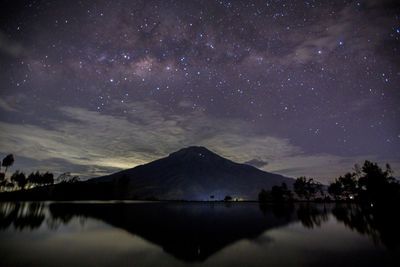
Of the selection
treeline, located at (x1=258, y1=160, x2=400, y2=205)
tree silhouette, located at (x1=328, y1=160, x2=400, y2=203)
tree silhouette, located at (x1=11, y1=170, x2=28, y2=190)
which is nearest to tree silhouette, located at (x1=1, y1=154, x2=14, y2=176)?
tree silhouette, located at (x1=11, y1=170, x2=28, y2=190)

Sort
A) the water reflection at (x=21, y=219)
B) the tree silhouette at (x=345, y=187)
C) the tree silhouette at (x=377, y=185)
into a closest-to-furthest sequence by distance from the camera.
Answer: the water reflection at (x=21, y=219)
the tree silhouette at (x=377, y=185)
the tree silhouette at (x=345, y=187)

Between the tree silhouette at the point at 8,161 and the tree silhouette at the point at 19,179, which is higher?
the tree silhouette at the point at 8,161

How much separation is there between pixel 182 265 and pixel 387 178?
273 ft

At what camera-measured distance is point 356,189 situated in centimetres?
9519

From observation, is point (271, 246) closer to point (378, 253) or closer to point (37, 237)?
point (378, 253)

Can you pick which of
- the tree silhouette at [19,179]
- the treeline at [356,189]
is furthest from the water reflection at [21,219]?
the tree silhouette at [19,179]

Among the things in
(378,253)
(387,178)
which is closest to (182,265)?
(378,253)

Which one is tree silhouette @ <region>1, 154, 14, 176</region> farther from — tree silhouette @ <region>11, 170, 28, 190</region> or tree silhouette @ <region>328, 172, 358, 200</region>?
tree silhouette @ <region>328, 172, 358, 200</region>

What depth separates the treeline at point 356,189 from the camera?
54.9m

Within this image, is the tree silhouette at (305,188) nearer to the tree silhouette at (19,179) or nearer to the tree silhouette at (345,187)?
the tree silhouette at (345,187)

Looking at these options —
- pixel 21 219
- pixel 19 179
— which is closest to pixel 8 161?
pixel 19 179

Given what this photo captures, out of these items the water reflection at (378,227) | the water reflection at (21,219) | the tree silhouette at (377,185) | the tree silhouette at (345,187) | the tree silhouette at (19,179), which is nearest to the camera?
the water reflection at (378,227)

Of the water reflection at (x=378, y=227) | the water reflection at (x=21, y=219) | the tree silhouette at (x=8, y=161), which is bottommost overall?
the water reflection at (x=21, y=219)

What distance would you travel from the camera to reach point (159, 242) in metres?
12.0
